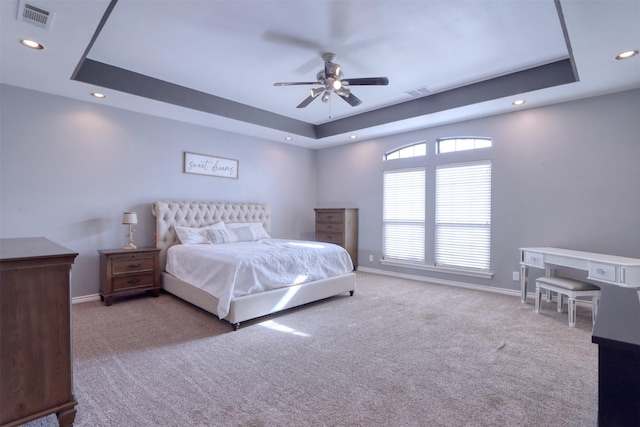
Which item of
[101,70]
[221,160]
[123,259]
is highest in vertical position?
[101,70]

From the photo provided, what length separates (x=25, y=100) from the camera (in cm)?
380

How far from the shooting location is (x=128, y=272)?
4.16 metres

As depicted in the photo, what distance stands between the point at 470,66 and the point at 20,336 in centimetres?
476

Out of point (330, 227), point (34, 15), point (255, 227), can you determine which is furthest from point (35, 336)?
point (330, 227)

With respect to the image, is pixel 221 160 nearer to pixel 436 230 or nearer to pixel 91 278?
pixel 91 278

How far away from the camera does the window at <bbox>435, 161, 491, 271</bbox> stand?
16.0 ft

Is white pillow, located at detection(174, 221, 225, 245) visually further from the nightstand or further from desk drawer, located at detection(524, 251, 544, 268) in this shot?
desk drawer, located at detection(524, 251, 544, 268)

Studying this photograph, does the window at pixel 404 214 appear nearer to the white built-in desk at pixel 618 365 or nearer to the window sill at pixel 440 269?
the window sill at pixel 440 269

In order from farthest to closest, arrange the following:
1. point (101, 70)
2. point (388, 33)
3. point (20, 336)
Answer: point (101, 70)
point (388, 33)
point (20, 336)

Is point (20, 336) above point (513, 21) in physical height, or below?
below

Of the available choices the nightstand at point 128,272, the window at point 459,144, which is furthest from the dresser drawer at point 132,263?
the window at point 459,144

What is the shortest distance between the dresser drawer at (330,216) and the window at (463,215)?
1879mm

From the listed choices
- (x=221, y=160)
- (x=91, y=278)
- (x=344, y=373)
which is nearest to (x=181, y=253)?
(x=91, y=278)

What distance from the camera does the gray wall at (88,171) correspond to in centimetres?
376
